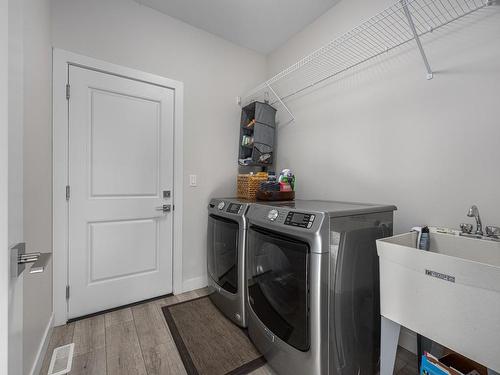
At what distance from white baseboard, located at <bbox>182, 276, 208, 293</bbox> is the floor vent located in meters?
0.92

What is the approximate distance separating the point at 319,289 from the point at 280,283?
0.29 metres

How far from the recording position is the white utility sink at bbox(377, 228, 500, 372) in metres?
0.78

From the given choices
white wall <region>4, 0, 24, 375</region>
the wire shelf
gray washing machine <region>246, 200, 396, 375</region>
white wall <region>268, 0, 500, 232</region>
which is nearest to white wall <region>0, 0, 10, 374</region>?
white wall <region>4, 0, 24, 375</region>

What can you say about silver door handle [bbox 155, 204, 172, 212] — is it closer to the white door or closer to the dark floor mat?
the white door

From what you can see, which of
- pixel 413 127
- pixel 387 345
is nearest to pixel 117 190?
pixel 387 345

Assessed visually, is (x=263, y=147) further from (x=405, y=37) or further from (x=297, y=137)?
(x=405, y=37)

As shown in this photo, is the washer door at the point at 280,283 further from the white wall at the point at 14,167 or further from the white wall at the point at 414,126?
the white wall at the point at 14,167

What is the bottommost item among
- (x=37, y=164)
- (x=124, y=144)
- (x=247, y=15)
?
(x=37, y=164)

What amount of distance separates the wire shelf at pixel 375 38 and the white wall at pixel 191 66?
38cm

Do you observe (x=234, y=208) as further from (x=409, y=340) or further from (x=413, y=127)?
(x=409, y=340)

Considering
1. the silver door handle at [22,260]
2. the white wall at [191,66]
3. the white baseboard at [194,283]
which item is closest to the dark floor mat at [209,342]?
the white baseboard at [194,283]

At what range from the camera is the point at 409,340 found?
1489mm

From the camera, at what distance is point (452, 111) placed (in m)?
1.31

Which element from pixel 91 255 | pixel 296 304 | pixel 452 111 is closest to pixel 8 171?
pixel 296 304
